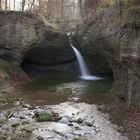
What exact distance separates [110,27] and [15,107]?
8.58m

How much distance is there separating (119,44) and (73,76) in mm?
12972

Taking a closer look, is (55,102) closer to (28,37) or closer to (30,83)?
(30,83)

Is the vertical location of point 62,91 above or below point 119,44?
below

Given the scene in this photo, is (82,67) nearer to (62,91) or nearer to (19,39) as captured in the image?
(19,39)

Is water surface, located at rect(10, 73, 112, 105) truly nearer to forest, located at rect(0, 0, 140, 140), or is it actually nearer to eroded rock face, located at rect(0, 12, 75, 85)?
forest, located at rect(0, 0, 140, 140)

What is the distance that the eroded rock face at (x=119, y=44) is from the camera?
1664cm

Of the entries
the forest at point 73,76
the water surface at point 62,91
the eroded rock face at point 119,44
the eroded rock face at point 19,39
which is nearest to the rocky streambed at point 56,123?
the forest at point 73,76

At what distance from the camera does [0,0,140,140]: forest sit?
13807mm

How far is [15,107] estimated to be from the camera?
1750cm

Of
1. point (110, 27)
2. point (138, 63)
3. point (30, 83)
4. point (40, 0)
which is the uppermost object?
point (40, 0)

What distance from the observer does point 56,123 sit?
14375mm

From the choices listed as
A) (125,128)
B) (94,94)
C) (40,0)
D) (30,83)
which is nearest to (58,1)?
(40,0)

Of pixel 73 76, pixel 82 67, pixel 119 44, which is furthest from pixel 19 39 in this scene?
pixel 119 44

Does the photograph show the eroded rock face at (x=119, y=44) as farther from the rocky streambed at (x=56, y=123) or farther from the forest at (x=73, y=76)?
the rocky streambed at (x=56, y=123)
